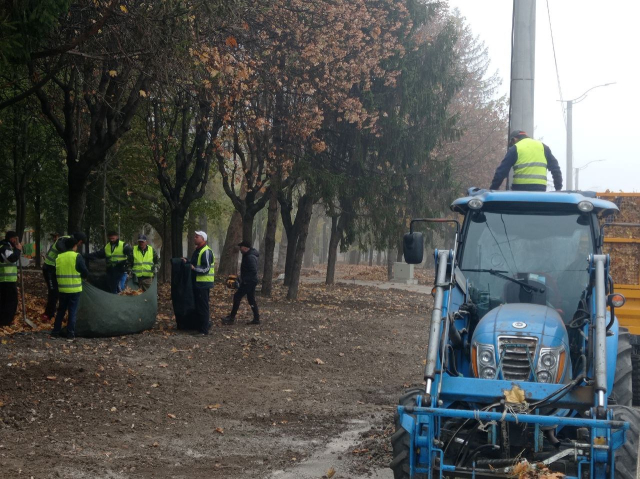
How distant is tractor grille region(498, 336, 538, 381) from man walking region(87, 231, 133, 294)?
1243cm

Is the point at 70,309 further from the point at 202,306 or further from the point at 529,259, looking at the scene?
the point at 529,259

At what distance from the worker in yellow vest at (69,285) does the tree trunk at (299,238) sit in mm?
11061

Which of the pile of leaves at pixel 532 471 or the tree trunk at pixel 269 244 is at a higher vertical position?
the tree trunk at pixel 269 244

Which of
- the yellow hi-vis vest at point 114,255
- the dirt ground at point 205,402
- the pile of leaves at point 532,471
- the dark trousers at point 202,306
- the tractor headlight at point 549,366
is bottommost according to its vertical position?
the dirt ground at point 205,402

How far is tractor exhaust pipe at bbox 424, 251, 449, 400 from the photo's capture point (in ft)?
20.9

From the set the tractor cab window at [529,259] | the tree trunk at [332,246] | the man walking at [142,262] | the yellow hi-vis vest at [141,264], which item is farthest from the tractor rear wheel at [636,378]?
the tree trunk at [332,246]

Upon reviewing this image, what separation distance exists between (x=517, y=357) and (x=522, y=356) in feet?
0.13

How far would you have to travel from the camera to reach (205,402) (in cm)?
1073

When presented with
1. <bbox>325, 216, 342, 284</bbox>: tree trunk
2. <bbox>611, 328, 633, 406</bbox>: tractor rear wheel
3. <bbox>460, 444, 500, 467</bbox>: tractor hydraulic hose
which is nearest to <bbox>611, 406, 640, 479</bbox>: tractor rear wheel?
<bbox>460, 444, 500, 467</bbox>: tractor hydraulic hose

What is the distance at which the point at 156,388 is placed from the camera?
11.2 m

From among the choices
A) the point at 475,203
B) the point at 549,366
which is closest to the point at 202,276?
the point at 475,203

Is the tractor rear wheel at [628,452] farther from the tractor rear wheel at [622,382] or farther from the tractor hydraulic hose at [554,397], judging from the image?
the tractor rear wheel at [622,382]

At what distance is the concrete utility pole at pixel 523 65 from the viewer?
13023mm

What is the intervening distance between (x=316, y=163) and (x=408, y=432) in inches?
702
